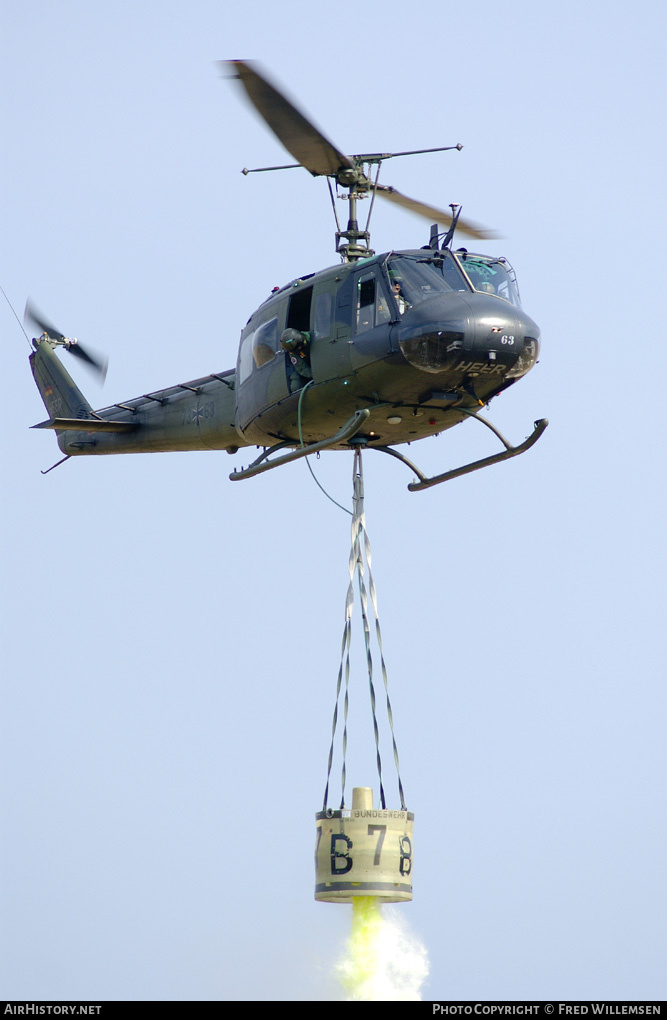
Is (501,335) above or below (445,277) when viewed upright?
below

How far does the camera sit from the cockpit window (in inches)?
941

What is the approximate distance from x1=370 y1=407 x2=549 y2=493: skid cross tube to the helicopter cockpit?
1.73 metres

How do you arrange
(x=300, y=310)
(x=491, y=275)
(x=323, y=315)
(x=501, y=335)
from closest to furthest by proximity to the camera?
1. (x=501, y=335)
2. (x=491, y=275)
3. (x=323, y=315)
4. (x=300, y=310)

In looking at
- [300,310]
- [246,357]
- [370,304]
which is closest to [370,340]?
[370,304]

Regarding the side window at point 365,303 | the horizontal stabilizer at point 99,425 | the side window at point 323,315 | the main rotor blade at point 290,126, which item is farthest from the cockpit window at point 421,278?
the horizontal stabilizer at point 99,425

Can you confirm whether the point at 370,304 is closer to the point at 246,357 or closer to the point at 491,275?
the point at 491,275

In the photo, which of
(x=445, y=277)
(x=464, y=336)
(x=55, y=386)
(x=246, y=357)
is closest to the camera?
(x=464, y=336)

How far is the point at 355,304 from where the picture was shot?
24.4 m

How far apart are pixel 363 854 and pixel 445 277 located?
8.22 metres

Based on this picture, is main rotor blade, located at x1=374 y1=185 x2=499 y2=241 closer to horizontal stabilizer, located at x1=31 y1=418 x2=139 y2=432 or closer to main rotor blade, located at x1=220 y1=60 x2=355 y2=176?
main rotor blade, located at x1=220 y1=60 x2=355 y2=176

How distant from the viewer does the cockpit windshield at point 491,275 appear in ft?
80.2

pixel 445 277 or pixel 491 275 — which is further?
pixel 491 275

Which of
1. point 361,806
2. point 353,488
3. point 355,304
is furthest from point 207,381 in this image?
point 361,806

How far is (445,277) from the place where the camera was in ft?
79.5
